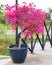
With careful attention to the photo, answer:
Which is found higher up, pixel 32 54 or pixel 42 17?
pixel 42 17

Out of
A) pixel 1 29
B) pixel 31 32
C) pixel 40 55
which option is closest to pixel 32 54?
pixel 40 55

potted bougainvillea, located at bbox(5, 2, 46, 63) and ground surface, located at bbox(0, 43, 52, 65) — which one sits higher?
potted bougainvillea, located at bbox(5, 2, 46, 63)

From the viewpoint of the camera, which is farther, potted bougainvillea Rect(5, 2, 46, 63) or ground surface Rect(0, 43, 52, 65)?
ground surface Rect(0, 43, 52, 65)

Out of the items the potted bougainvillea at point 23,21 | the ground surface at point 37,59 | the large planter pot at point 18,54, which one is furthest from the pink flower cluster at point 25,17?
the ground surface at point 37,59

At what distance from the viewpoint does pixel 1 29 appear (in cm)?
1217

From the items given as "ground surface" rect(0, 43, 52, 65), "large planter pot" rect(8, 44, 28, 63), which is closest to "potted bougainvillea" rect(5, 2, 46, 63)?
"large planter pot" rect(8, 44, 28, 63)

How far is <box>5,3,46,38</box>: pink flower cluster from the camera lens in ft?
23.1

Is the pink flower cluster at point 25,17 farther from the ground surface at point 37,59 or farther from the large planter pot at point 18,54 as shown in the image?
the ground surface at point 37,59

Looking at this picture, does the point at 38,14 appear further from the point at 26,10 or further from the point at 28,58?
the point at 28,58

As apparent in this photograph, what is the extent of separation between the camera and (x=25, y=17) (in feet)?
23.2

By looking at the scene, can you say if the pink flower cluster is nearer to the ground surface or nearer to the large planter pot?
the large planter pot

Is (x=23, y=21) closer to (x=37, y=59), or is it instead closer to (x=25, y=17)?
(x=25, y=17)

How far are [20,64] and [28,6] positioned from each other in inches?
55.1

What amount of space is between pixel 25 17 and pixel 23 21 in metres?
0.11
